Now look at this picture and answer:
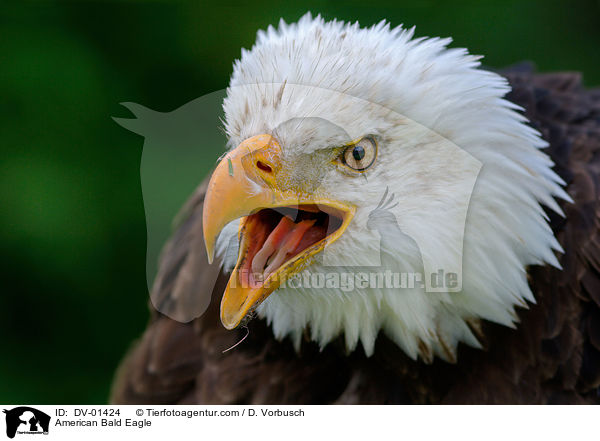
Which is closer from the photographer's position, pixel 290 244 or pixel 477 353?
pixel 290 244

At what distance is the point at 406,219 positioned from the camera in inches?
32.7

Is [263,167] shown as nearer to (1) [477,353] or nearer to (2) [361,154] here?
(2) [361,154]

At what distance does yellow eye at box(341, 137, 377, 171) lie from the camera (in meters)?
0.81

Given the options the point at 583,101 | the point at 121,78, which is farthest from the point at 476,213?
the point at 121,78

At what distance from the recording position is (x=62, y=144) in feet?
4.44

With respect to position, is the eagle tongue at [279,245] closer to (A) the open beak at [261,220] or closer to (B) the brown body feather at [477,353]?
(A) the open beak at [261,220]

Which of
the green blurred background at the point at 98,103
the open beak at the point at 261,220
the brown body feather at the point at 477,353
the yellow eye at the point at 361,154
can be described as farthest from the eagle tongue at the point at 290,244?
the green blurred background at the point at 98,103

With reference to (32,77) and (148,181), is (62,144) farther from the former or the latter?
(148,181)

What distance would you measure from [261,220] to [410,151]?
0.69ft

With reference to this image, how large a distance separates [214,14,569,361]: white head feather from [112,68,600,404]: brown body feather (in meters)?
0.05

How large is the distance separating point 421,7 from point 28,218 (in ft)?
2.82

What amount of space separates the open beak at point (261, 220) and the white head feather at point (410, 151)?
0.02 meters
